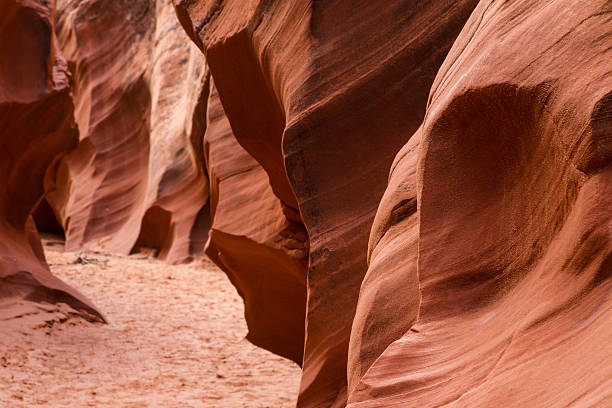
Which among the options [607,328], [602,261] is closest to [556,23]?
[602,261]

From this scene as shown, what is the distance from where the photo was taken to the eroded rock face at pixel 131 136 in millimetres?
12758

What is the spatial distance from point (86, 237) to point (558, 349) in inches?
544

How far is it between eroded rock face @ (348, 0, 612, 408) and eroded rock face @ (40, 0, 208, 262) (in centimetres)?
985

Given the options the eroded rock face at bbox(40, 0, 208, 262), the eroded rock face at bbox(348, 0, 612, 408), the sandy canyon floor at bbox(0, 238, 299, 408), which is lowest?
the eroded rock face at bbox(348, 0, 612, 408)

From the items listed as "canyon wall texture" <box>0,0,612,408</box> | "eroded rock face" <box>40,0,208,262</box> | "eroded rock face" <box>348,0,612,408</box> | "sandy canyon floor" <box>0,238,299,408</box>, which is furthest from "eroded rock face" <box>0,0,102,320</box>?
"eroded rock face" <box>348,0,612,408</box>

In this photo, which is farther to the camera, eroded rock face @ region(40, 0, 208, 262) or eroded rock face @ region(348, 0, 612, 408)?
eroded rock face @ region(40, 0, 208, 262)

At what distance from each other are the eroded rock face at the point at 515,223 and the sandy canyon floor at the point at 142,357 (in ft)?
12.0

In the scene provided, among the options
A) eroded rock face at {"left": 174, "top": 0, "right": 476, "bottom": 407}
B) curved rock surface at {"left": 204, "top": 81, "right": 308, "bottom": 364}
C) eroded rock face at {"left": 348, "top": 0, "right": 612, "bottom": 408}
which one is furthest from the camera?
curved rock surface at {"left": 204, "top": 81, "right": 308, "bottom": 364}

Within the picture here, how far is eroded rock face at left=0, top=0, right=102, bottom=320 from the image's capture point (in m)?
7.35

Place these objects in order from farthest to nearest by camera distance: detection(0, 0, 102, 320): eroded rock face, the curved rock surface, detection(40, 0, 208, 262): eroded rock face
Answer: detection(40, 0, 208, 262): eroded rock face
detection(0, 0, 102, 320): eroded rock face
the curved rock surface

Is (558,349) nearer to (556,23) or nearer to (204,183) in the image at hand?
(556,23)

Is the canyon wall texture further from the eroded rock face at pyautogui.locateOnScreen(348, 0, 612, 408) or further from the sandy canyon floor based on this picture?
the sandy canyon floor

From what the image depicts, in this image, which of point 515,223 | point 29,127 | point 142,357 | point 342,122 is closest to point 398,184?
point 515,223

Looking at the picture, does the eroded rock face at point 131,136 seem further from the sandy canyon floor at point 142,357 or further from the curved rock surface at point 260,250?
the curved rock surface at point 260,250
